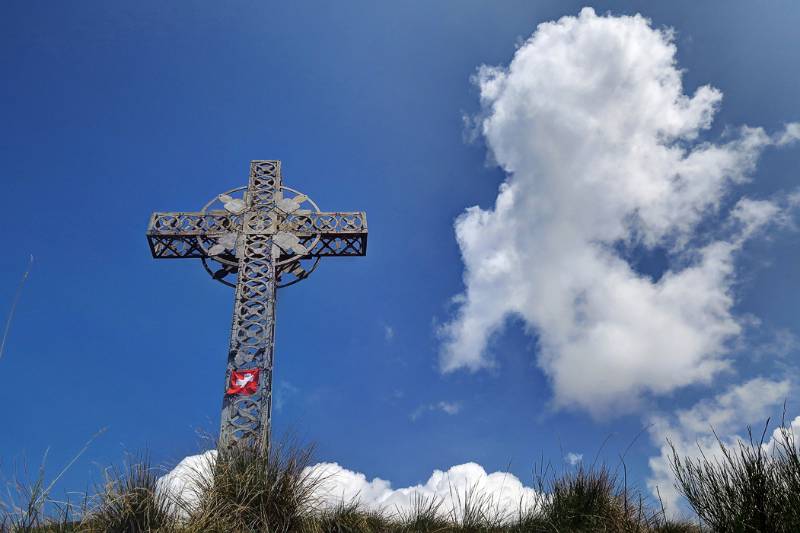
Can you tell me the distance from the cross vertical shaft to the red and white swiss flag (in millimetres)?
67

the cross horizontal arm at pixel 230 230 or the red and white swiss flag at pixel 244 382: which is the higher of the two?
the cross horizontal arm at pixel 230 230

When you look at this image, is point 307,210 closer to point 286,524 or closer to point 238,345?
point 238,345

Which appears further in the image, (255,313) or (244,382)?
(255,313)

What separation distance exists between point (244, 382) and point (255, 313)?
134 centimetres

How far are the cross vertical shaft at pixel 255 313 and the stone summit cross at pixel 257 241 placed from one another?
0.02 m

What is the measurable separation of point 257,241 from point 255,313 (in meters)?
→ 1.63

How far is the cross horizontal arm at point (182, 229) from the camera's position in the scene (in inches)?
470

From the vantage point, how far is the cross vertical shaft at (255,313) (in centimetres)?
995

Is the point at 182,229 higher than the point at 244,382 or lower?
higher

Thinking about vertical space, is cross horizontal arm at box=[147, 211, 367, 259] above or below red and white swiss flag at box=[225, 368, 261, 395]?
above

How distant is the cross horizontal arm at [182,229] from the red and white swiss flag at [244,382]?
2.79 meters

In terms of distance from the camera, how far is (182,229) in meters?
12.0

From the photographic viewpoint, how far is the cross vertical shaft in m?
9.95

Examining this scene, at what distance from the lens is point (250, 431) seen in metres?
9.82
